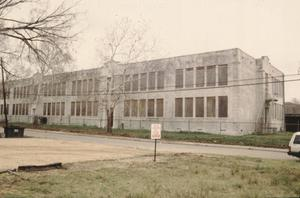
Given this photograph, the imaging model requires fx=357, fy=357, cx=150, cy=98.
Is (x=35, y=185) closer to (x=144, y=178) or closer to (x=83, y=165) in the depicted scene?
(x=144, y=178)

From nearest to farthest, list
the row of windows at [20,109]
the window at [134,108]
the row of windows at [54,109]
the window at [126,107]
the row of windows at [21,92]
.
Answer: the window at [134,108], the window at [126,107], the row of windows at [54,109], the row of windows at [21,92], the row of windows at [20,109]

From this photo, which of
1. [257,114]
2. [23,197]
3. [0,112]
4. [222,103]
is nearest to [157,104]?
[222,103]

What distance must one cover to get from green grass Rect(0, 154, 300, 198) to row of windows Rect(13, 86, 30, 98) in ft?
204

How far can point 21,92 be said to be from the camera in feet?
242

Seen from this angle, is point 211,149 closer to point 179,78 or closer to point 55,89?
point 179,78

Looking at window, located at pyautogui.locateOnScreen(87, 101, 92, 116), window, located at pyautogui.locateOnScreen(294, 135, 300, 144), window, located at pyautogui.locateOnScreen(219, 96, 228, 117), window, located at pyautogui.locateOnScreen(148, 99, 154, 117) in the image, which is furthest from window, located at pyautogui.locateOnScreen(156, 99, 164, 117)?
window, located at pyautogui.locateOnScreen(294, 135, 300, 144)

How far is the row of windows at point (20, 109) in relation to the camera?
73300 millimetres

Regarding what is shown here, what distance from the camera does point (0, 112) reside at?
279 feet

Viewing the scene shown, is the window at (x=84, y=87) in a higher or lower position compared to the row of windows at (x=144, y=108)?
higher

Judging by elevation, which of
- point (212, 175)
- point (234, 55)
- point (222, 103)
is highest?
point (234, 55)

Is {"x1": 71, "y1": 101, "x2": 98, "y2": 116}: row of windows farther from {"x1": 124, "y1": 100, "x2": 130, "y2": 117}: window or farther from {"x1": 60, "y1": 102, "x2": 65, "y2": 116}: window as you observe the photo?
{"x1": 124, "y1": 100, "x2": 130, "y2": 117}: window

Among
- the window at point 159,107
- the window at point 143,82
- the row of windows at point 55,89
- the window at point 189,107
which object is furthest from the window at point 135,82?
the row of windows at point 55,89

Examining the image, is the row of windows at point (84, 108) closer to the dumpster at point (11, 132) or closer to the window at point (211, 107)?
the window at point (211, 107)

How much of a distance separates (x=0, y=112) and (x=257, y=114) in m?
63.0
